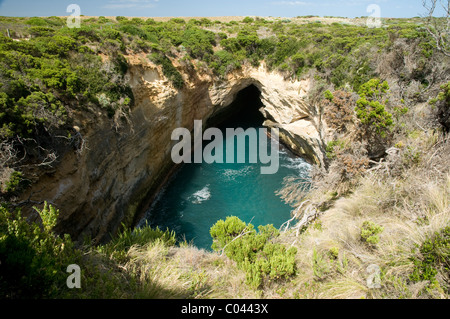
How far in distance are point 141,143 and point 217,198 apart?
5998 millimetres

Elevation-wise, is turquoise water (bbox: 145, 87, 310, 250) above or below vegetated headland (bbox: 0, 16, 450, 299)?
below

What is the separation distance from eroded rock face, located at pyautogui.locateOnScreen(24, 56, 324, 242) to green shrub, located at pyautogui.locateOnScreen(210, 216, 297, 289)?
247 inches

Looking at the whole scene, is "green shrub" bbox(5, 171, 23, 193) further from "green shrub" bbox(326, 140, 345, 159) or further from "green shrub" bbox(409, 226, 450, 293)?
"green shrub" bbox(326, 140, 345, 159)

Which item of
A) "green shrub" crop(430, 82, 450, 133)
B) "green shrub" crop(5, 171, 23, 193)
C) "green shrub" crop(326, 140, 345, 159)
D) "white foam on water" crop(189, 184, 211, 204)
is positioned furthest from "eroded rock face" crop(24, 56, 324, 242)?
"green shrub" crop(430, 82, 450, 133)

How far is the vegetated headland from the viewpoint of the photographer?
4.67m

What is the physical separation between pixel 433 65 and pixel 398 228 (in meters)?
10.2

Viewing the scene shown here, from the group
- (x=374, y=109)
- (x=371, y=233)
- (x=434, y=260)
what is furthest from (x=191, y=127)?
(x=434, y=260)

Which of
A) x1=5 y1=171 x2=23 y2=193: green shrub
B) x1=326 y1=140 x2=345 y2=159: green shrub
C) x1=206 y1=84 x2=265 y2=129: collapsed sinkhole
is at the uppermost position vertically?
x1=206 y1=84 x2=265 y2=129: collapsed sinkhole

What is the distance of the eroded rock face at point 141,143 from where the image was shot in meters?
10.0

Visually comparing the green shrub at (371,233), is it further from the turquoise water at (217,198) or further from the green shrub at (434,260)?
the turquoise water at (217,198)

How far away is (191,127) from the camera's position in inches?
824

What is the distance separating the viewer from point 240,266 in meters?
5.86

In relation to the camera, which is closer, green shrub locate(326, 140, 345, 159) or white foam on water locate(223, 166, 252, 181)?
green shrub locate(326, 140, 345, 159)
